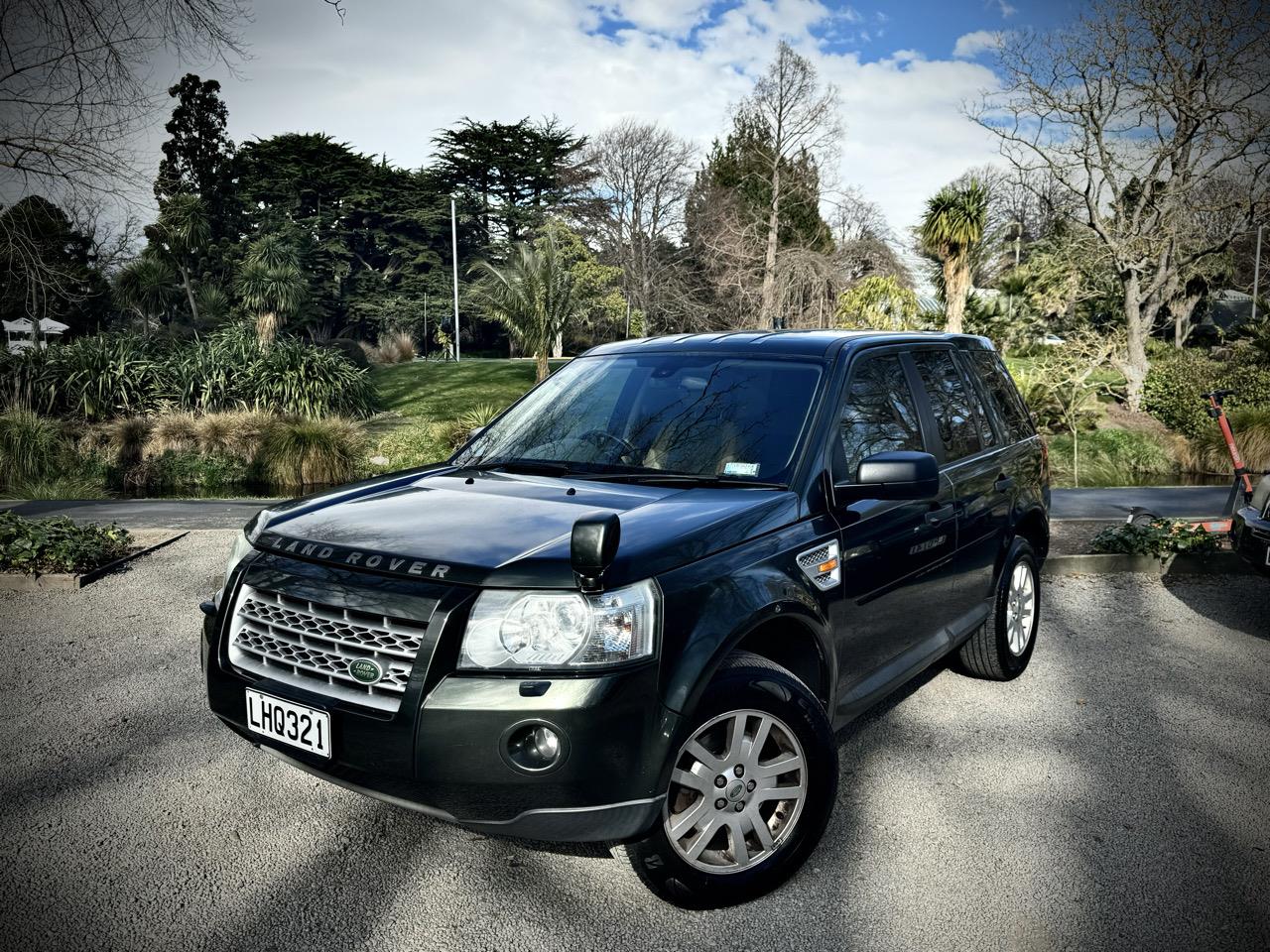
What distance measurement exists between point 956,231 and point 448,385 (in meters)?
16.7

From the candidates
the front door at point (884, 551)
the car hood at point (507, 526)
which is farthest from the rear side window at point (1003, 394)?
the car hood at point (507, 526)

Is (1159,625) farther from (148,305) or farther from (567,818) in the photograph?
(148,305)

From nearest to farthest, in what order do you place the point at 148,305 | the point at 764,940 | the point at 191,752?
the point at 764,940 → the point at 191,752 → the point at 148,305

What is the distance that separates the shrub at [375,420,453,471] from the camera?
1727 cm

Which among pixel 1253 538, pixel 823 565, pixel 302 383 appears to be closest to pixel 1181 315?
pixel 302 383

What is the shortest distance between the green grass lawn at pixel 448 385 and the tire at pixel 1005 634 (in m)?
15.2

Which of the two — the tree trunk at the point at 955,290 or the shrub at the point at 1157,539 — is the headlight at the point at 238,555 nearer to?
the shrub at the point at 1157,539

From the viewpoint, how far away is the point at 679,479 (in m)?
3.46

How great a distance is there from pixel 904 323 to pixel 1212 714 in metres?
24.9

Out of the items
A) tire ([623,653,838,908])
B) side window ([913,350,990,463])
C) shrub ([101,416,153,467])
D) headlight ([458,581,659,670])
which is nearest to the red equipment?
side window ([913,350,990,463])

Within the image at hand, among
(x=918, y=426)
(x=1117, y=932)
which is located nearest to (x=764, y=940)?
(x=1117, y=932)

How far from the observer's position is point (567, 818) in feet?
8.16

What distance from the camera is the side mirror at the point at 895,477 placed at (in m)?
3.29

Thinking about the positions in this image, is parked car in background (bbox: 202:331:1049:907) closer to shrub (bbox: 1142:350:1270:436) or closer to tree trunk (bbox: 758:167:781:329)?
shrub (bbox: 1142:350:1270:436)
